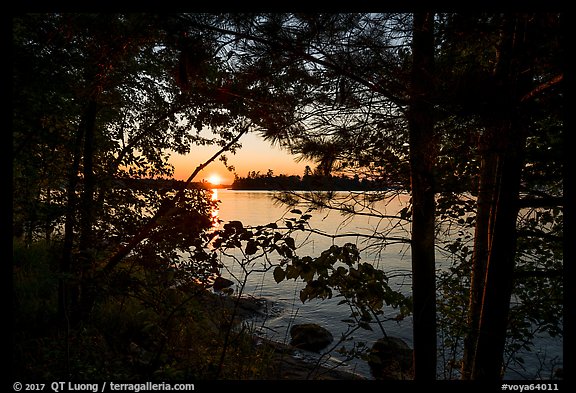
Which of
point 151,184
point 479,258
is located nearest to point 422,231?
point 479,258

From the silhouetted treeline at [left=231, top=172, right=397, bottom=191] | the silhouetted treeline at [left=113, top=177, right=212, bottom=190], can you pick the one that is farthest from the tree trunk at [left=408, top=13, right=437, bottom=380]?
the silhouetted treeline at [left=113, top=177, right=212, bottom=190]

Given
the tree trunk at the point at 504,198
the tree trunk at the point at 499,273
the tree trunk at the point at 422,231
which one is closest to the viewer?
the tree trunk at the point at 504,198

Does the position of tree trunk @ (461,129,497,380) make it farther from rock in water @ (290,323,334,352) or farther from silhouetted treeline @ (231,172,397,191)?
rock in water @ (290,323,334,352)

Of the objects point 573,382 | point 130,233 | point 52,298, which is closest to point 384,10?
point 573,382

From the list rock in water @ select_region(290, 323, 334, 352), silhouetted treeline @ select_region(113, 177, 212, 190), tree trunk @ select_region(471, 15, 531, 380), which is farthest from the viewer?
rock in water @ select_region(290, 323, 334, 352)

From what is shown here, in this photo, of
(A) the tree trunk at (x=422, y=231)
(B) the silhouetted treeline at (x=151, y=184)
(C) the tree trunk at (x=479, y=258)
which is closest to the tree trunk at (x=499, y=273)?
→ (A) the tree trunk at (x=422, y=231)

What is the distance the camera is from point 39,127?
589cm

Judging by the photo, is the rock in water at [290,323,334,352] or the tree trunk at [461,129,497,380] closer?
the tree trunk at [461,129,497,380]
